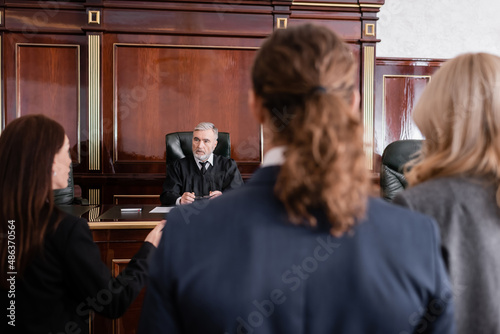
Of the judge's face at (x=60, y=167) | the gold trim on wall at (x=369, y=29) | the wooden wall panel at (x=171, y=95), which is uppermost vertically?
the gold trim on wall at (x=369, y=29)

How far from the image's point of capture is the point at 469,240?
981 mm

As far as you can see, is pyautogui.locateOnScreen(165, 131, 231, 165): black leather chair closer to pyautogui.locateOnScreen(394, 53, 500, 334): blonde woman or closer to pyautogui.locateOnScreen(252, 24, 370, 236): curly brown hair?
pyautogui.locateOnScreen(394, 53, 500, 334): blonde woman

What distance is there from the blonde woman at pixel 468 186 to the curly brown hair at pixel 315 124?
38 cm

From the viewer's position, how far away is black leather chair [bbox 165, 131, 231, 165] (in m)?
4.04

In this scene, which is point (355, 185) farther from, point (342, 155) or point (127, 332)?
point (127, 332)

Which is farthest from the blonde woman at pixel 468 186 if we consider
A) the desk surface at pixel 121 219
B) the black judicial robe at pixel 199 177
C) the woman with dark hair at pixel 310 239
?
the black judicial robe at pixel 199 177

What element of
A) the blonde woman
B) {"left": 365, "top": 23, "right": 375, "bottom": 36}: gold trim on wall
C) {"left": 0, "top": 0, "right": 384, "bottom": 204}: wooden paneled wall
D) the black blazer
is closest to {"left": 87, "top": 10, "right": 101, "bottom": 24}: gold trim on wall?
{"left": 0, "top": 0, "right": 384, "bottom": 204}: wooden paneled wall

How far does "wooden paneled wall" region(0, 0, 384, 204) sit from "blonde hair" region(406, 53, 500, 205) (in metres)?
3.73

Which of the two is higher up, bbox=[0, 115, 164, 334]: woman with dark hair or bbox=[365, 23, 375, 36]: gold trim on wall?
bbox=[365, 23, 375, 36]: gold trim on wall

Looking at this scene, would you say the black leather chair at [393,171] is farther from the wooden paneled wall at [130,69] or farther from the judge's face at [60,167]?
the judge's face at [60,167]

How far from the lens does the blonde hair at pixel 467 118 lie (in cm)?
101

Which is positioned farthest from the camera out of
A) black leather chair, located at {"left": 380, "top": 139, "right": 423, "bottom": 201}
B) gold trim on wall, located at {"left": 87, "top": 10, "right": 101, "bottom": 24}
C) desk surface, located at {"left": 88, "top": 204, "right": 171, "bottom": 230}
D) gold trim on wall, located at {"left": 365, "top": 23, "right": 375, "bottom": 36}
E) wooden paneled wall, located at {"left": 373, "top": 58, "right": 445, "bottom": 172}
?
wooden paneled wall, located at {"left": 373, "top": 58, "right": 445, "bottom": 172}

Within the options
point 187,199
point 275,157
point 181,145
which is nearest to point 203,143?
point 181,145

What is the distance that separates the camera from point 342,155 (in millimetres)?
681
